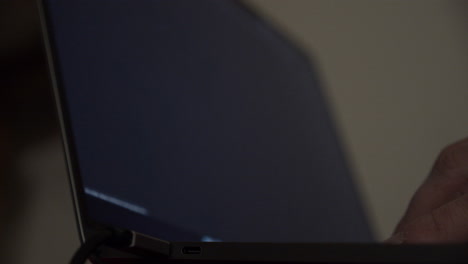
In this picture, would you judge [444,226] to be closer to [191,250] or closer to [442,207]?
[442,207]

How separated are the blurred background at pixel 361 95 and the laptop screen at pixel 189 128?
22cm

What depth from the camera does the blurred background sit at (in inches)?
30.2

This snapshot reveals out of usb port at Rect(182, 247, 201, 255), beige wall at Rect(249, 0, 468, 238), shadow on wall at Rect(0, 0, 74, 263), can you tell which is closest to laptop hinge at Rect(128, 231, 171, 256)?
usb port at Rect(182, 247, 201, 255)

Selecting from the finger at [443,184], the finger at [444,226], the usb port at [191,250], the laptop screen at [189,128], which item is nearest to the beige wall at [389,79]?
the laptop screen at [189,128]

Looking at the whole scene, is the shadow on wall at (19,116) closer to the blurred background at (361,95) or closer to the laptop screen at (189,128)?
the blurred background at (361,95)

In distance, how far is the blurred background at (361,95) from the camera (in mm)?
767

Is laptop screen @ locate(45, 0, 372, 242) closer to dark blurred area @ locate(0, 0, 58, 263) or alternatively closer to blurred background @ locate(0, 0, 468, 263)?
blurred background @ locate(0, 0, 468, 263)

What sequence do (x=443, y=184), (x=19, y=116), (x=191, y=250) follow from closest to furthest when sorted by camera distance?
(x=191, y=250), (x=443, y=184), (x=19, y=116)

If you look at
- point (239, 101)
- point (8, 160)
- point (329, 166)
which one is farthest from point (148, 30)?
point (8, 160)

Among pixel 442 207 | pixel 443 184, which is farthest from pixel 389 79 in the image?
pixel 442 207

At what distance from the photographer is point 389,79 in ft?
3.14

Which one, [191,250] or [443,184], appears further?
[443,184]

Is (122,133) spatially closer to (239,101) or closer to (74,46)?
(74,46)

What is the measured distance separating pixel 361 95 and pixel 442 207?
2.28 ft
